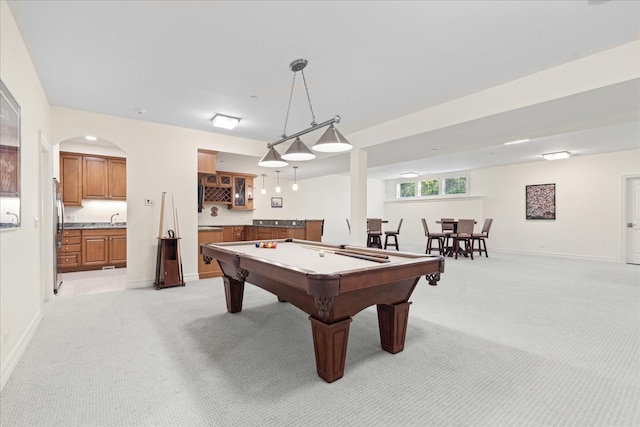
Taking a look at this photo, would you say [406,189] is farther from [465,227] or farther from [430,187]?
[465,227]

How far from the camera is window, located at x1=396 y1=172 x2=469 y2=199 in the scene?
9898 mm

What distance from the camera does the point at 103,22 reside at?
2359 mm

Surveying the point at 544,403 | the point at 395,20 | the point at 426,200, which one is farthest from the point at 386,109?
the point at 426,200

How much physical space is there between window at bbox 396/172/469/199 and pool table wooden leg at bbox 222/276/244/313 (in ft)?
27.8

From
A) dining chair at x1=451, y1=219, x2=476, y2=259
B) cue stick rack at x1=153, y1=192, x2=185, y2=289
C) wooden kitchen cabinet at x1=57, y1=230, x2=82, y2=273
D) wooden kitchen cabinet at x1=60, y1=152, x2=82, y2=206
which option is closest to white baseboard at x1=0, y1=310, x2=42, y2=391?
cue stick rack at x1=153, y1=192, x2=185, y2=289

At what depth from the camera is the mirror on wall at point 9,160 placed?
2018 millimetres

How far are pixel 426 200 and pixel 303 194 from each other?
167 inches

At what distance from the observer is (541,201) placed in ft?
26.4

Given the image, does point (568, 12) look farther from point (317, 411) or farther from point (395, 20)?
point (317, 411)

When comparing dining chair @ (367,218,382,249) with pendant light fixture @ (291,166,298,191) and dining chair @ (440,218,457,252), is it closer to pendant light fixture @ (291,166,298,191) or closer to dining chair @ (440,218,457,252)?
dining chair @ (440,218,457,252)

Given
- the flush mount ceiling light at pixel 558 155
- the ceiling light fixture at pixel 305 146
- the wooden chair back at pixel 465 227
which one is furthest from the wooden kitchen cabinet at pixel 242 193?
the flush mount ceiling light at pixel 558 155

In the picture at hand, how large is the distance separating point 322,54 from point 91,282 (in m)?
5.00

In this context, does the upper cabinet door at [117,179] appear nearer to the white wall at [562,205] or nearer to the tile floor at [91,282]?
the tile floor at [91,282]

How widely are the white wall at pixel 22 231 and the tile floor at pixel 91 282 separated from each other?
1.21m
